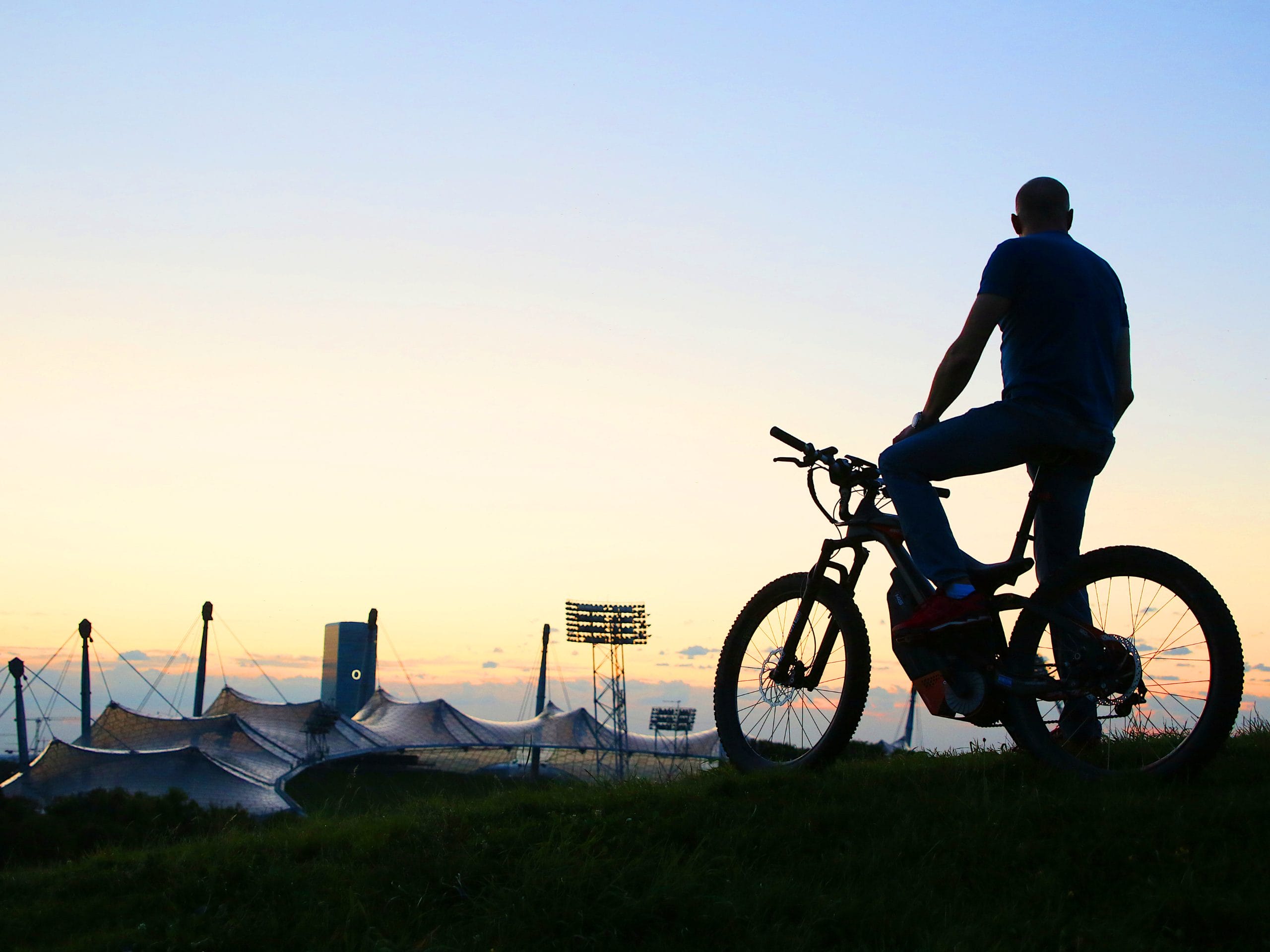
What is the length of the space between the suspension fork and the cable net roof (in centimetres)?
4427

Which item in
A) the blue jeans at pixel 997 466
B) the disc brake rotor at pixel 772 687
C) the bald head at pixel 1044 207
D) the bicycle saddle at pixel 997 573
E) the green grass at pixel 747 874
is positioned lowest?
the green grass at pixel 747 874

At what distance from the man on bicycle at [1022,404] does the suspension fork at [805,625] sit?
65 centimetres

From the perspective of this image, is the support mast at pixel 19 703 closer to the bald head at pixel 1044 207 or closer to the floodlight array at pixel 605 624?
the floodlight array at pixel 605 624

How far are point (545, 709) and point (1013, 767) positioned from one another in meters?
84.2

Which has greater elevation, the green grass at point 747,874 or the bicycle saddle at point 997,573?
the bicycle saddle at point 997,573

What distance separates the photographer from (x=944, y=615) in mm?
4891

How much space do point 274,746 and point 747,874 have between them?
6914 cm

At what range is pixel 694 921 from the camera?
13.0 ft

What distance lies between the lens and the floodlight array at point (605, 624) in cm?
8094

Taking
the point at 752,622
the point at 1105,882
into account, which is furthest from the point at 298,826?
the point at 1105,882

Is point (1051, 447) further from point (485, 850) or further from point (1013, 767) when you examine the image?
point (485, 850)

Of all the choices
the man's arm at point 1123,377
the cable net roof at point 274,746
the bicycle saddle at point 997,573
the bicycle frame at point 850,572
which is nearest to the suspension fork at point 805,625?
the bicycle frame at point 850,572

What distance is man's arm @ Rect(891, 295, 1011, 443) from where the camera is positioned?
5.02 meters

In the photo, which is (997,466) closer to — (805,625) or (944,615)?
(944,615)
